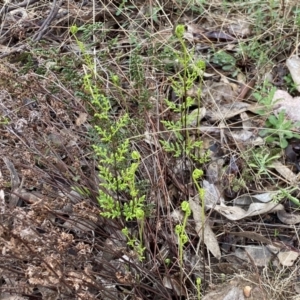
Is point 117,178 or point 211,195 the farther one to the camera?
point 211,195

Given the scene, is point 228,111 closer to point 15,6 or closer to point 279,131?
point 279,131

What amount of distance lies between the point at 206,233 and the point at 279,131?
495mm

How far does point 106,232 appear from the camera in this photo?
1.84m

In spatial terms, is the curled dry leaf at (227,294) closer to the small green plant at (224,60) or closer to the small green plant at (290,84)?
the small green plant at (290,84)

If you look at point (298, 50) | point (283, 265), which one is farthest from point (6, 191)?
point (298, 50)

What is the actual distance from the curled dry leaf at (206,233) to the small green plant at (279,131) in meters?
0.40

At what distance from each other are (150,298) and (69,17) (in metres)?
1.56

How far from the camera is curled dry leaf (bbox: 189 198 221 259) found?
5.94 feet

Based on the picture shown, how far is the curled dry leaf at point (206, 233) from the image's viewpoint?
5.94 feet

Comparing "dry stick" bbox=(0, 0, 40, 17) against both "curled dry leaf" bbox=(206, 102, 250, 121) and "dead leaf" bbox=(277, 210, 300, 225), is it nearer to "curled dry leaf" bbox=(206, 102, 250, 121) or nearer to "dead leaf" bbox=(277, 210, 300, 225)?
"curled dry leaf" bbox=(206, 102, 250, 121)

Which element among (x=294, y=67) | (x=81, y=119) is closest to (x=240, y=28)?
(x=294, y=67)

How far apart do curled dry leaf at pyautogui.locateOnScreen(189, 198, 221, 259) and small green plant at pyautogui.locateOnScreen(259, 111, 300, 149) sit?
0.40m

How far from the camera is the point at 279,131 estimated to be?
202 cm

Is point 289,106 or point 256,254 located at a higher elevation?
point 289,106
